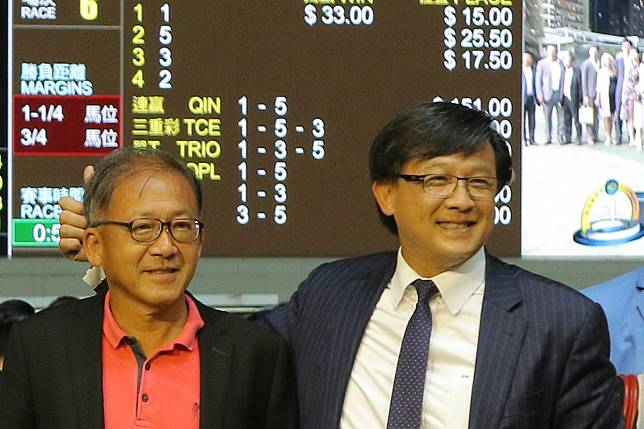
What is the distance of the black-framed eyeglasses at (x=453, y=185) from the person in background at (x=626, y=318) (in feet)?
1.89

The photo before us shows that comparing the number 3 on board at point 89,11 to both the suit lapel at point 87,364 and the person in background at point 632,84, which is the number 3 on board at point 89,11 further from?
the suit lapel at point 87,364

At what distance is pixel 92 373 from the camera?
4.96 ft

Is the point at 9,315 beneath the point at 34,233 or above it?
beneath

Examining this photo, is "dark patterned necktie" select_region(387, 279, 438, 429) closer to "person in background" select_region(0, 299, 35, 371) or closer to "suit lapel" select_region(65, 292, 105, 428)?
"suit lapel" select_region(65, 292, 105, 428)

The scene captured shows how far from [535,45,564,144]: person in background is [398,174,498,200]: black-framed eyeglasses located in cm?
229

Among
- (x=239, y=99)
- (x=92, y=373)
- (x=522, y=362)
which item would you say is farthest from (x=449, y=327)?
(x=239, y=99)

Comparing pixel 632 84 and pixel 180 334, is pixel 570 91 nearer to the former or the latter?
pixel 632 84

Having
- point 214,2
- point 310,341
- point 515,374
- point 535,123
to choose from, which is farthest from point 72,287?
point 515,374

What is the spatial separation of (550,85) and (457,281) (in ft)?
7.60

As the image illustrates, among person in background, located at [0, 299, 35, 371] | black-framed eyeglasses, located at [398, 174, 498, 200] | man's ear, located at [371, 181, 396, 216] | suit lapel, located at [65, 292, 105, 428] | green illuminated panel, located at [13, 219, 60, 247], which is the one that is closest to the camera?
suit lapel, located at [65, 292, 105, 428]

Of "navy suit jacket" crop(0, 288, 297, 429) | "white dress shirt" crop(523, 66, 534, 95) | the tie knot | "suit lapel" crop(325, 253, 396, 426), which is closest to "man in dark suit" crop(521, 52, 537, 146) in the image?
"white dress shirt" crop(523, 66, 534, 95)

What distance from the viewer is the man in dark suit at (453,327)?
156cm

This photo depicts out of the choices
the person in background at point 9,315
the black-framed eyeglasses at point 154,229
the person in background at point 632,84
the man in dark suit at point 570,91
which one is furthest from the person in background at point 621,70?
the black-framed eyeglasses at point 154,229

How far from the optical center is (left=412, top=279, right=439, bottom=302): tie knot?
1.66 m
